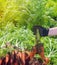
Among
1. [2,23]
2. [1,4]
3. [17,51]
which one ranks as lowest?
[17,51]

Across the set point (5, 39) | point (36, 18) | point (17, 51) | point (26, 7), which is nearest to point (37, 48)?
point (17, 51)

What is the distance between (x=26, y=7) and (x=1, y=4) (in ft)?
0.62

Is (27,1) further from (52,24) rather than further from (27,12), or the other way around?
(52,24)

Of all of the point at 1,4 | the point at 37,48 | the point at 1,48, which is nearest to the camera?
the point at 37,48

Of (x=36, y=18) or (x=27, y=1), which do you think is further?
(x=27, y=1)

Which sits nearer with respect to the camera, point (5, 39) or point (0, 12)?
point (5, 39)

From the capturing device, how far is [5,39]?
1369mm

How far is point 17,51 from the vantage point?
1.08 meters

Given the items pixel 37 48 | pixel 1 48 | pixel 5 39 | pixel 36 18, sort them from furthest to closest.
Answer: pixel 36 18, pixel 5 39, pixel 1 48, pixel 37 48

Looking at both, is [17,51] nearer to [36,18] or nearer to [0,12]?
[36,18]

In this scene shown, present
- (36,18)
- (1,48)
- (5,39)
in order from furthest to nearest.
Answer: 1. (36,18)
2. (5,39)
3. (1,48)

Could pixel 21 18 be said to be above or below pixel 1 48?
above

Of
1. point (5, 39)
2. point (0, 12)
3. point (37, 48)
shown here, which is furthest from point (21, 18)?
→ point (37, 48)

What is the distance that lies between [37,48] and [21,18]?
0.90m
